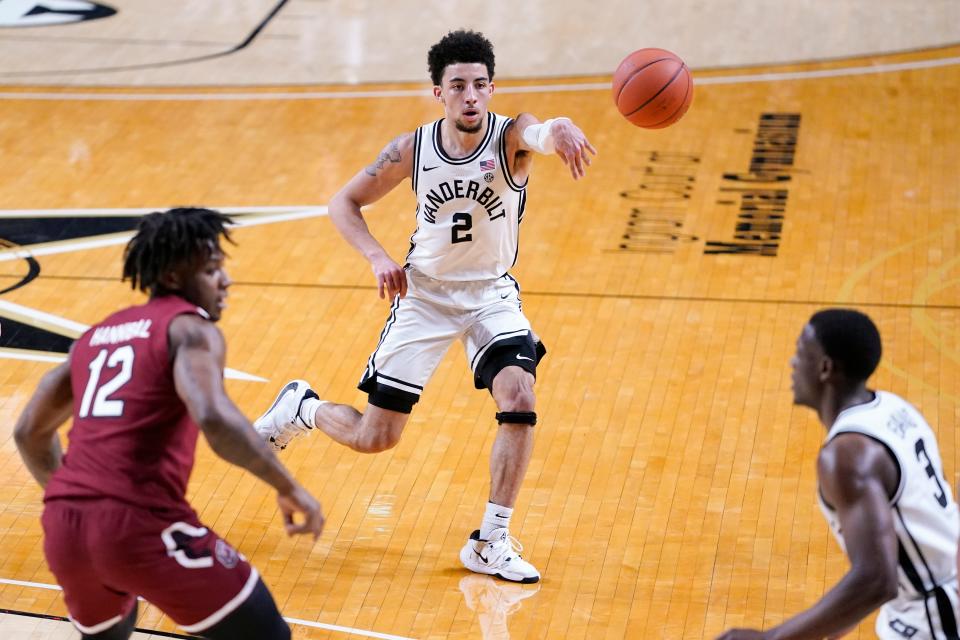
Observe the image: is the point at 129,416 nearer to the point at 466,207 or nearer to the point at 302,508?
the point at 302,508

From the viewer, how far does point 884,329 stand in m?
8.30

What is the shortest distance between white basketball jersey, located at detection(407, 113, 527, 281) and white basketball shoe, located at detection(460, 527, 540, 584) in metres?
1.21

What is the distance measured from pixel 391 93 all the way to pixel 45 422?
8.79 metres

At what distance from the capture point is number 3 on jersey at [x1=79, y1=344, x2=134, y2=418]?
13.2ft

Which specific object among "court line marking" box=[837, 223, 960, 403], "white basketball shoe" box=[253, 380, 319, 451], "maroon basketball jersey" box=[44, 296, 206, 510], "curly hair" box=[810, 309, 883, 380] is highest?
"curly hair" box=[810, 309, 883, 380]

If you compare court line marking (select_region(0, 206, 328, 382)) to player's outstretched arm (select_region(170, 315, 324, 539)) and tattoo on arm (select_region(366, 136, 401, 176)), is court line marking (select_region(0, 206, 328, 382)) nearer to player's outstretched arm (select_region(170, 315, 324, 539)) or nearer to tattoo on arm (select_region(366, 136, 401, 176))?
tattoo on arm (select_region(366, 136, 401, 176))

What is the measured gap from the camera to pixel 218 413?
383 centimetres

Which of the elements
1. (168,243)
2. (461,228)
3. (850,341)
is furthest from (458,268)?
(850,341)

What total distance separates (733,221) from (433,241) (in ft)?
13.5

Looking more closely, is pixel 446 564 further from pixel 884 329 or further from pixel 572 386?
pixel 884 329

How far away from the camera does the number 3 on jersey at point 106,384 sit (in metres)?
4.03

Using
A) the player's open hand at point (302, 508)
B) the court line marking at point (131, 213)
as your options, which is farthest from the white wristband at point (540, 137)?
the court line marking at point (131, 213)

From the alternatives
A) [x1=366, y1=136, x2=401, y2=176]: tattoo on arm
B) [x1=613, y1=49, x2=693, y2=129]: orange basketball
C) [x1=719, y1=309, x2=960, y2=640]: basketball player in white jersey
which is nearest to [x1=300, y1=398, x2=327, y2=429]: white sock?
[x1=366, y1=136, x2=401, y2=176]: tattoo on arm

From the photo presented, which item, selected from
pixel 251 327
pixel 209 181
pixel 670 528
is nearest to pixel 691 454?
pixel 670 528
